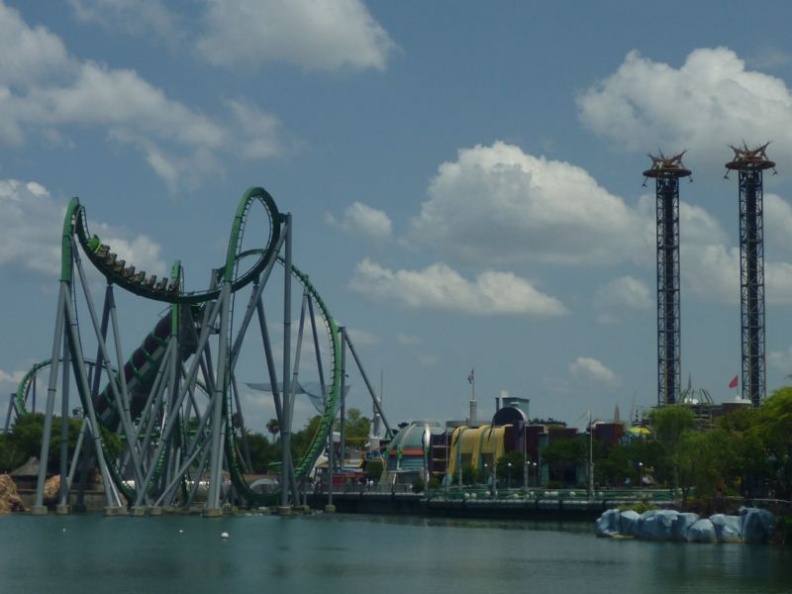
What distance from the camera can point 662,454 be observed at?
106438mm

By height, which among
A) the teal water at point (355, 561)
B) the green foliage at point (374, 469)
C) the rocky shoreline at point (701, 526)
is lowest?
the teal water at point (355, 561)

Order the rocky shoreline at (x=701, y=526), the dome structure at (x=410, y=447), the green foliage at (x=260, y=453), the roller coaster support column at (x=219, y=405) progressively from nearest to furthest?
the rocky shoreline at (x=701, y=526)
the roller coaster support column at (x=219, y=405)
the dome structure at (x=410, y=447)
the green foliage at (x=260, y=453)

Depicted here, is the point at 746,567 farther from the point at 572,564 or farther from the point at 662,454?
the point at 662,454

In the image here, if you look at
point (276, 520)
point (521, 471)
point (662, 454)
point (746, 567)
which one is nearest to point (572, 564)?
point (746, 567)

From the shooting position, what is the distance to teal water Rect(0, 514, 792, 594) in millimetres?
46344

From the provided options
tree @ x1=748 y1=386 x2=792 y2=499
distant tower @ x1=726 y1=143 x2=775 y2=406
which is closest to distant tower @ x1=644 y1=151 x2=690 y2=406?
distant tower @ x1=726 y1=143 x2=775 y2=406

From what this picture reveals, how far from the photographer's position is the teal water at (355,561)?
46.3 meters

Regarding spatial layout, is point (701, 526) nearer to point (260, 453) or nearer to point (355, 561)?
point (355, 561)

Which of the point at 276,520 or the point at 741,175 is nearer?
the point at 276,520

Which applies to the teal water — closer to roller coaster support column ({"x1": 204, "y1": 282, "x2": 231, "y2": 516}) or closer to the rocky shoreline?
the rocky shoreline

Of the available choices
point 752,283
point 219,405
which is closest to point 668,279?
point 752,283

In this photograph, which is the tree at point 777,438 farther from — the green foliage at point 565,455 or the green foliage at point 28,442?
the green foliage at point 28,442

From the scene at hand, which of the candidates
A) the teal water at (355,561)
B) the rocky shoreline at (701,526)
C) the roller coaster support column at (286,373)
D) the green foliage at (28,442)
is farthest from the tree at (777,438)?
the green foliage at (28,442)

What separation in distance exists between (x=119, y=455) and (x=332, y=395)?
15.7 meters
